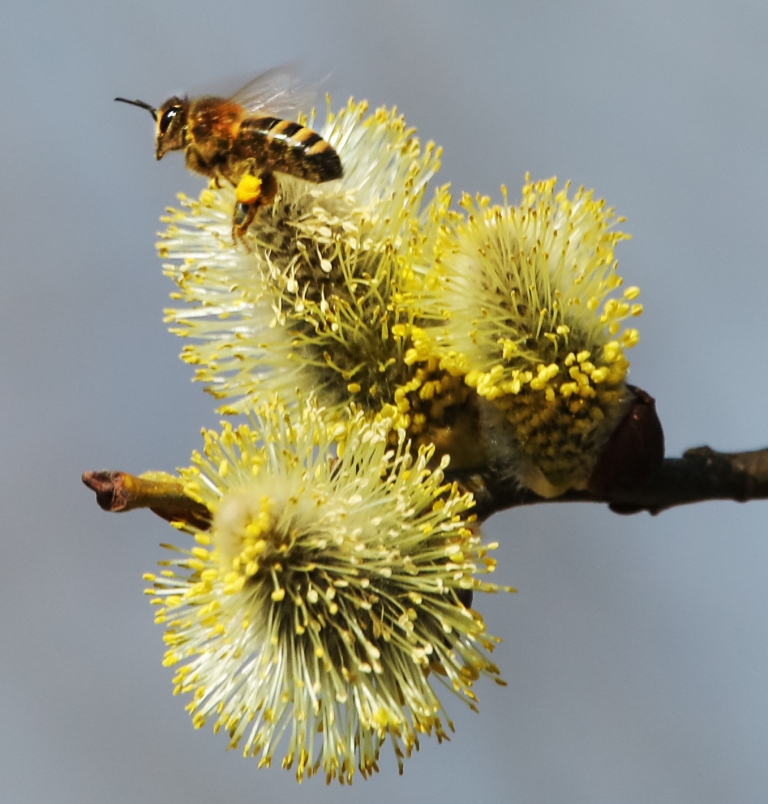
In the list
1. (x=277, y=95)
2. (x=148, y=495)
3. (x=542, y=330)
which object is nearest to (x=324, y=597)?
(x=148, y=495)

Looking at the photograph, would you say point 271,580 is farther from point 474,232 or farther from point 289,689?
point 474,232

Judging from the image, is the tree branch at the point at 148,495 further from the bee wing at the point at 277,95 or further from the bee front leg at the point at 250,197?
the bee wing at the point at 277,95

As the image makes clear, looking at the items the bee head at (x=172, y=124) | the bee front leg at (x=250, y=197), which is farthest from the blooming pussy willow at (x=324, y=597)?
the bee head at (x=172, y=124)

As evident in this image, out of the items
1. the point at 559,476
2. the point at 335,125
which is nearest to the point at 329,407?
the point at 559,476

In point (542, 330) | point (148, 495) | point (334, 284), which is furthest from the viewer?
point (334, 284)

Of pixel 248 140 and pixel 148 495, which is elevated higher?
pixel 248 140

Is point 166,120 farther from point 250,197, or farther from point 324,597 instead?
point 324,597
